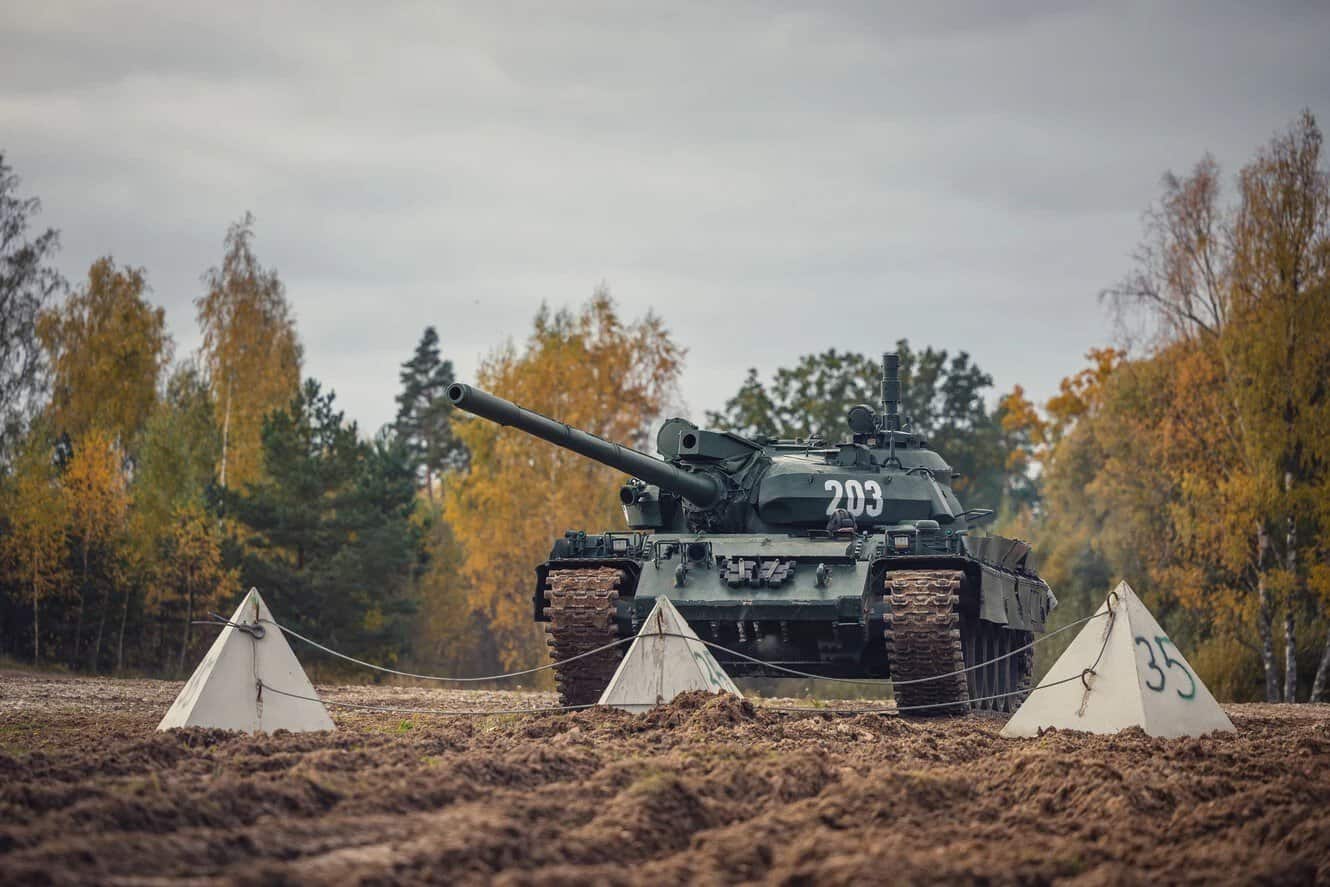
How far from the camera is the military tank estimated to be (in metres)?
15.6

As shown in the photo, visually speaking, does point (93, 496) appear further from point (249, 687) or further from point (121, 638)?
point (249, 687)

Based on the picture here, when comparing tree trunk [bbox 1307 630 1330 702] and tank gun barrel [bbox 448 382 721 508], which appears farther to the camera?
tree trunk [bbox 1307 630 1330 702]

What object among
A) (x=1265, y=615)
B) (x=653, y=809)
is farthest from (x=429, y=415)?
(x=653, y=809)

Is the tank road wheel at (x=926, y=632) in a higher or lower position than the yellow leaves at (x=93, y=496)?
lower

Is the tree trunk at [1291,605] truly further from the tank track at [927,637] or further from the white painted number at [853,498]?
the tank track at [927,637]

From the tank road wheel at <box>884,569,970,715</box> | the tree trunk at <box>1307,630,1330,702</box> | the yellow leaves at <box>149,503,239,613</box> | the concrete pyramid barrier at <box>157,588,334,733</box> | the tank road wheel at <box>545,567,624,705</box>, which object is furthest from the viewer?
the yellow leaves at <box>149,503,239,613</box>

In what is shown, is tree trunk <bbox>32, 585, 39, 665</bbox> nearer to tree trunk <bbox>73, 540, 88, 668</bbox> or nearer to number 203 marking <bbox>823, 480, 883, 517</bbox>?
tree trunk <bbox>73, 540, 88, 668</bbox>

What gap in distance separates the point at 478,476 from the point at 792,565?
26.3 metres

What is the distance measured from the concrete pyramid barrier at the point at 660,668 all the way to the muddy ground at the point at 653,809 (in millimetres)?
1247

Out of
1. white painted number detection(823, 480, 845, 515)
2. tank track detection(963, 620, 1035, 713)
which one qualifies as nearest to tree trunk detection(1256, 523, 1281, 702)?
tank track detection(963, 620, 1035, 713)

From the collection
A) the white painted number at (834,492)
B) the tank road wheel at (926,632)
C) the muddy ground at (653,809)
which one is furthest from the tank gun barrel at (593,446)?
the muddy ground at (653,809)

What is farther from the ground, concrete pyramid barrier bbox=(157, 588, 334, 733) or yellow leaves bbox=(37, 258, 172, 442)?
yellow leaves bbox=(37, 258, 172, 442)

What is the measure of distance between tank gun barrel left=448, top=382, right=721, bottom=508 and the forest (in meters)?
14.4

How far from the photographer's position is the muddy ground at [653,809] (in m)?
6.33
